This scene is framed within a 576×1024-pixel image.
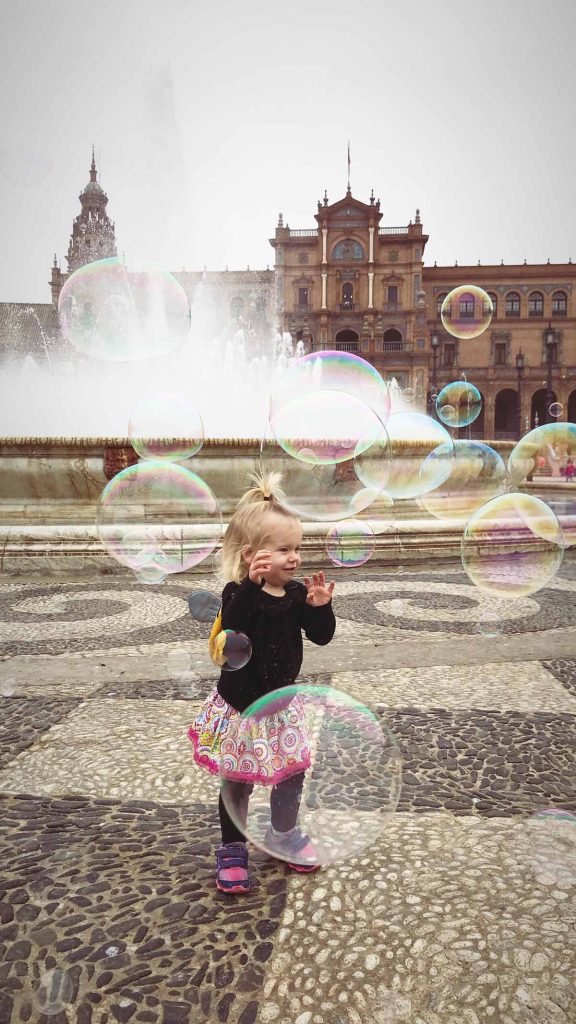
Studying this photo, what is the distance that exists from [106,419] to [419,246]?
4193 cm

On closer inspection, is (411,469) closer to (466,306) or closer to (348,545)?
(348,545)

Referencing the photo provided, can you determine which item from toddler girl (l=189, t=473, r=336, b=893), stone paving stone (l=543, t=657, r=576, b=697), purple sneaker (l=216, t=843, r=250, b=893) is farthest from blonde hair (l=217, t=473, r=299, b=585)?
stone paving stone (l=543, t=657, r=576, b=697)

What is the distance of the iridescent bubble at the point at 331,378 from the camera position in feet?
17.6

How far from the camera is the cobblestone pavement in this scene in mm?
1357

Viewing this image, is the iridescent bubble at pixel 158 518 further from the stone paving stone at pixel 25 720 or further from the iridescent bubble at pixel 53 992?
the iridescent bubble at pixel 53 992

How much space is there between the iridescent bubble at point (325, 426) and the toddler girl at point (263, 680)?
9.65 feet

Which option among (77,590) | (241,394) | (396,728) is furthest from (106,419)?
(396,728)

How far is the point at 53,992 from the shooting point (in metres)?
1.37

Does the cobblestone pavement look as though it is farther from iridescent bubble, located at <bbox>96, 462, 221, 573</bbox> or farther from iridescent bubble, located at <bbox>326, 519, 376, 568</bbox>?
Result: iridescent bubble, located at <bbox>326, 519, 376, 568</bbox>

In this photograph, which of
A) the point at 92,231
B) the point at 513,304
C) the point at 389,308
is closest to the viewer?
the point at 92,231

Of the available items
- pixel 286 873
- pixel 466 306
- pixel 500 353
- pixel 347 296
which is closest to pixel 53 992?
pixel 286 873

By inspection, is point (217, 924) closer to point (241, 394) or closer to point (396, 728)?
point (396, 728)

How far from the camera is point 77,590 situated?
5.78m

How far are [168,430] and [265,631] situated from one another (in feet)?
21.3
